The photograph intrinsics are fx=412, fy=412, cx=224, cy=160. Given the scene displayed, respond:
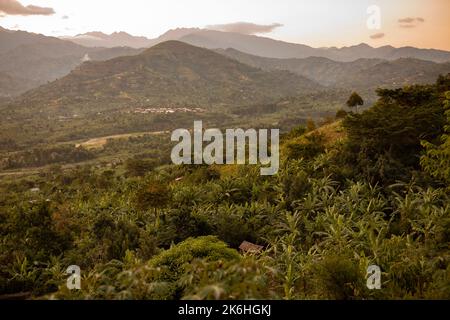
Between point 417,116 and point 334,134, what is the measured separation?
13.4m

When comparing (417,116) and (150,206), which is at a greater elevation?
(417,116)

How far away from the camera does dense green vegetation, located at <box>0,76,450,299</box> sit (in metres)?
8.89

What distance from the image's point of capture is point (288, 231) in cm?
1917

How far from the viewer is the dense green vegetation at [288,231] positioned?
350 inches

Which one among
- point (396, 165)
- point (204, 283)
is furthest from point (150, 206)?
point (204, 283)

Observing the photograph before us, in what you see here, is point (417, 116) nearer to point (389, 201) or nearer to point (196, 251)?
point (389, 201)

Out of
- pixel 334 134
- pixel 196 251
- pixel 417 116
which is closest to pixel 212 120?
pixel 334 134

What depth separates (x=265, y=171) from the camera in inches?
1186
